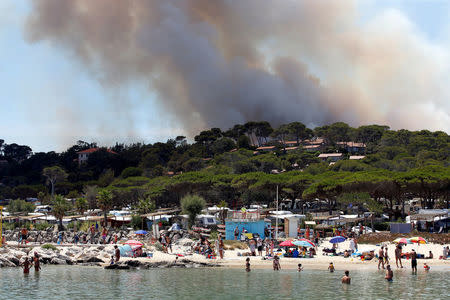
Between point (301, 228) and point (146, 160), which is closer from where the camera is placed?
point (301, 228)

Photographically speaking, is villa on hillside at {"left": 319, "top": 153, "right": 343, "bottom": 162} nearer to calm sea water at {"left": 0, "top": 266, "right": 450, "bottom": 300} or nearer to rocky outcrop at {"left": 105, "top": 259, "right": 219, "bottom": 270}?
rocky outcrop at {"left": 105, "top": 259, "right": 219, "bottom": 270}

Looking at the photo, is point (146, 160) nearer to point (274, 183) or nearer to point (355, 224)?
point (274, 183)

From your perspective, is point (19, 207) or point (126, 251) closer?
point (126, 251)

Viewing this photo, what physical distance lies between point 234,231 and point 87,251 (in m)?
12.2

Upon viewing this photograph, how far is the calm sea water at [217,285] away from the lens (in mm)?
25188

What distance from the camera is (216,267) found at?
35.0 meters

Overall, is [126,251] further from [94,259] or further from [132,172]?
A: [132,172]

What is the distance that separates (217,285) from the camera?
27969 mm

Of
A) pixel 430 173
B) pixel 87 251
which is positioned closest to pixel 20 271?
pixel 87 251

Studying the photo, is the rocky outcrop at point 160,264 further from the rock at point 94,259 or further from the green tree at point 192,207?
the green tree at point 192,207

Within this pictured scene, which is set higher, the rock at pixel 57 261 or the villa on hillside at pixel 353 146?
the villa on hillside at pixel 353 146

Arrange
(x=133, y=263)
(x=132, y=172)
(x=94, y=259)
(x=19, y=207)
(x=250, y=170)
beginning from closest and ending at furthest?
(x=133, y=263) → (x=94, y=259) → (x=19, y=207) → (x=250, y=170) → (x=132, y=172)

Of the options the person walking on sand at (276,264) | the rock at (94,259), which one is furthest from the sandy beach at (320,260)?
the rock at (94,259)

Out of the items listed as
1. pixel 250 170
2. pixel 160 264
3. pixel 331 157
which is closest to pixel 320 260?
pixel 160 264
